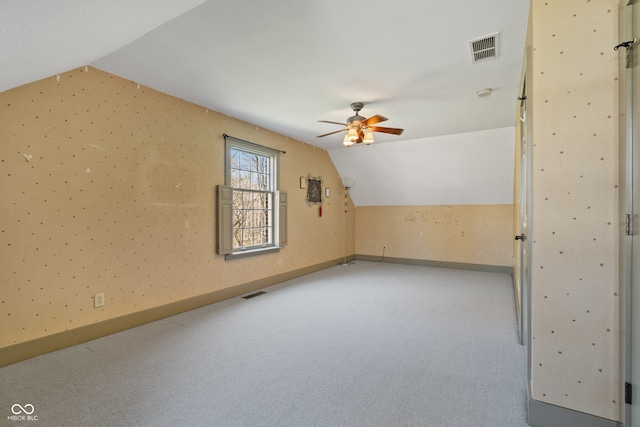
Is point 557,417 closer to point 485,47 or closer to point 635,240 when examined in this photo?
point 635,240

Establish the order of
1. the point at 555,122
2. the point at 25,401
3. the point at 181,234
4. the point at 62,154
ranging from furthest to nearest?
the point at 181,234, the point at 62,154, the point at 25,401, the point at 555,122

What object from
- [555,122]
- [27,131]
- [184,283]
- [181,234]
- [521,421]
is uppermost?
[27,131]

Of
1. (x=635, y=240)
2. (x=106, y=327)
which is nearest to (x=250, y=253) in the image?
(x=106, y=327)

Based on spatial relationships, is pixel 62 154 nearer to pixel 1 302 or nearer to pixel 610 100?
pixel 1 302

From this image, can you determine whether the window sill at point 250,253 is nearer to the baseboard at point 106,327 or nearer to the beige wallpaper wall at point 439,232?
the baseboard at point 106,327

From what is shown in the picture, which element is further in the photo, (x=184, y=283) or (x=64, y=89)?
(x=184, y=283)

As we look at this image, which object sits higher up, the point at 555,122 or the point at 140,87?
the point at 140,87

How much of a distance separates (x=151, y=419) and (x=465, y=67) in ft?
A: 12.0

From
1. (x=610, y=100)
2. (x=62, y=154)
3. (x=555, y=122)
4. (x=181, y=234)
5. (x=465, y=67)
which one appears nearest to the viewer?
(x=610, y=100)

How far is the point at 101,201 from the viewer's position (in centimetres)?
286

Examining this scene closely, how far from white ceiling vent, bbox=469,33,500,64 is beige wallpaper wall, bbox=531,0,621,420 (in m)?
0.78

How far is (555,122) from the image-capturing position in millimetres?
1584

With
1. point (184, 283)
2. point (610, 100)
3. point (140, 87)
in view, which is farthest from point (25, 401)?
point (610, 100)

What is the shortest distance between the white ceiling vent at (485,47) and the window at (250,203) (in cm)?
310
